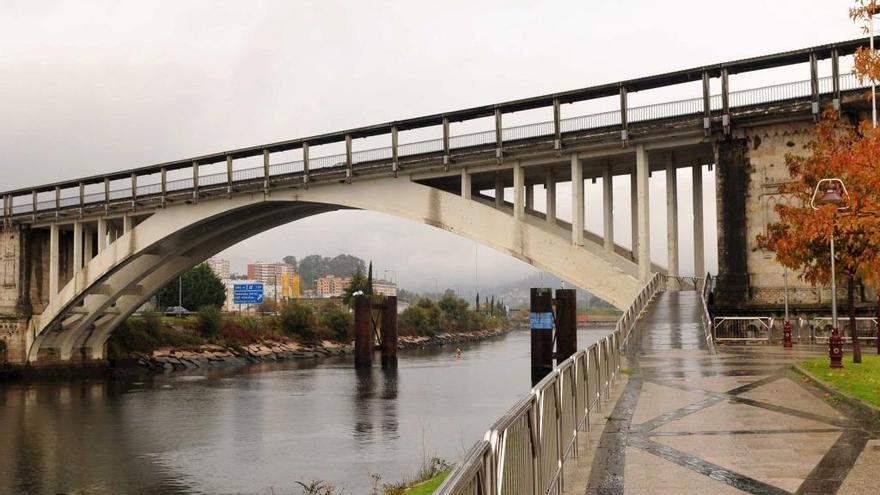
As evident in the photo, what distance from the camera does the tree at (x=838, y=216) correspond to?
49.3 feet

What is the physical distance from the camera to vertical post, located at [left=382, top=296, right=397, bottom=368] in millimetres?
59469

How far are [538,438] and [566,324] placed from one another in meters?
33.4

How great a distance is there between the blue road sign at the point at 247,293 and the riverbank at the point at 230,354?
6174mm

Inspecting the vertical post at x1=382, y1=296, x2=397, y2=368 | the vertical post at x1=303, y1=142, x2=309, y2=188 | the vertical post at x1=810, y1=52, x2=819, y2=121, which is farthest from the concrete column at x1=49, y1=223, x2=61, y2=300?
the vertical post at x1=810, y1=52, x2=819, y2=121

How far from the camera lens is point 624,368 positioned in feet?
67.8

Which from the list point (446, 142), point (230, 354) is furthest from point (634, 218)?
point (230, 354)

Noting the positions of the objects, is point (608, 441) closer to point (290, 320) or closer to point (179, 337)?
point (179, 337)

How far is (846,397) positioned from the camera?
14.2m

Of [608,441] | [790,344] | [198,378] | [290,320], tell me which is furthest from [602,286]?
[290,320]

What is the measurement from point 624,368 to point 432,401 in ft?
55.9

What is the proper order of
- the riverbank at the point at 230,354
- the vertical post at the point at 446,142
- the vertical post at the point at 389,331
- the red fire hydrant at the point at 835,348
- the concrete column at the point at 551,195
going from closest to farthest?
1. the red fire hydrant at the point at 835,348
2. the concrete column at the point at 551,195
3. the vertical post at the point at 446,142
4. the vertical post at the point at 389,331
5. the riverbank at the point at 230,354

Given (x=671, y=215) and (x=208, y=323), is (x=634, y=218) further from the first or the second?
(x=208, y=323)

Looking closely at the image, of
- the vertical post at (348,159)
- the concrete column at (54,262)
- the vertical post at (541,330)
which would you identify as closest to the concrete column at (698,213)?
the vertical post at (541,330)

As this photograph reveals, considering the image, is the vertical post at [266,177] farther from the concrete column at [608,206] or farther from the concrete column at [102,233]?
the concrete column at [608,206]
